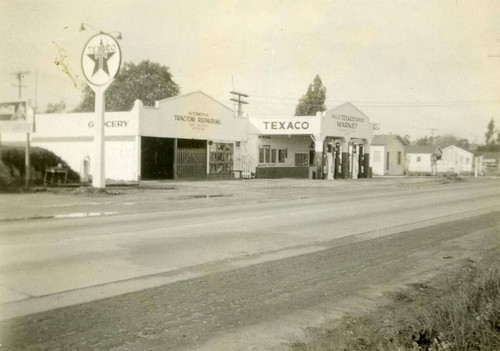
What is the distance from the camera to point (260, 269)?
26.2 ft

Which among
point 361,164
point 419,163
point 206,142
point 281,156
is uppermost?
point 206,142

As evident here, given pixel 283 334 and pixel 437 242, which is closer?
pixel 283 334

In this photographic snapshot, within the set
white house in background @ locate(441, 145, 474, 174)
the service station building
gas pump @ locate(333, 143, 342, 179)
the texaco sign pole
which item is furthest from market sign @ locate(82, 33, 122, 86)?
white house in background @ locate(441, 145, 474, 174)

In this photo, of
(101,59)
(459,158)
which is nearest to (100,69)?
(101,59)

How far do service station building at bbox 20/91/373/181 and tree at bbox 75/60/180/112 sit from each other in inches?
876

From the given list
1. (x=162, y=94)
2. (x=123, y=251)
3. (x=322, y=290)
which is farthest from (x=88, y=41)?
(x=162, y=94)

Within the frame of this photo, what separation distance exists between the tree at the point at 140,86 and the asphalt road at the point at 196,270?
152ft

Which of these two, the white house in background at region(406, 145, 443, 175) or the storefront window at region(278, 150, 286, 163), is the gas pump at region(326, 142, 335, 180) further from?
the white house in background at region(406, 145, 443, 175)

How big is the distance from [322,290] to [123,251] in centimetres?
376

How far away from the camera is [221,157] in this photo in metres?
36.4

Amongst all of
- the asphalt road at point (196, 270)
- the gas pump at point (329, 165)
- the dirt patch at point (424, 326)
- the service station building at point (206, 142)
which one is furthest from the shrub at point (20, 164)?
the gas pump at point (329, 165)

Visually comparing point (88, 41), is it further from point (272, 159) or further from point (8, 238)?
point (272, 159)

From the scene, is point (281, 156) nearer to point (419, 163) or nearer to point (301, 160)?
point (301, 160)

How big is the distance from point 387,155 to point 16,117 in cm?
5201
